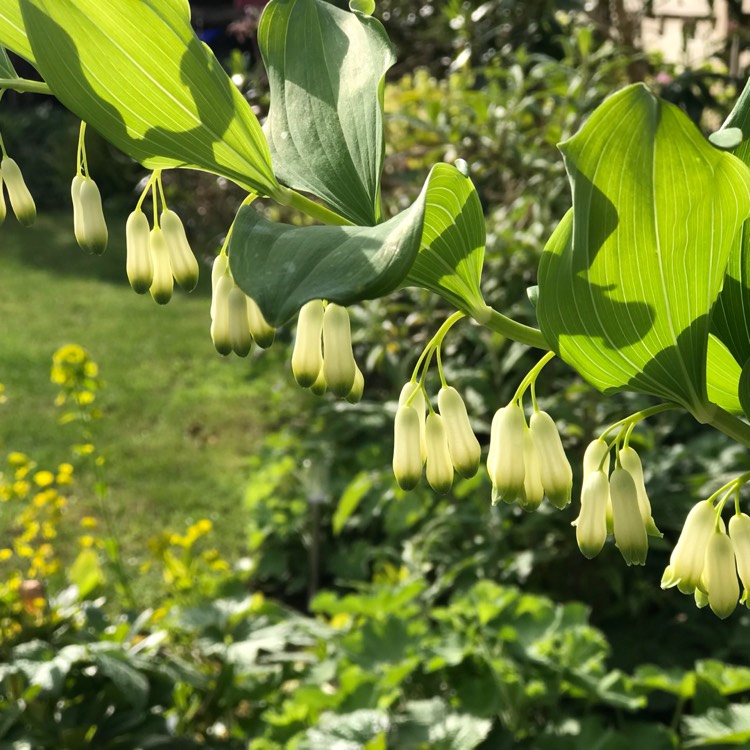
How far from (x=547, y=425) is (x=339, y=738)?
5.21ft

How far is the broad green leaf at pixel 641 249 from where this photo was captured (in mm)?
737

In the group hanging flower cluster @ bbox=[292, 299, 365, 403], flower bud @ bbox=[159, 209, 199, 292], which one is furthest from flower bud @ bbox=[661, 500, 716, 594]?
flower bud @ bbox=[159, 209, 199, 292]

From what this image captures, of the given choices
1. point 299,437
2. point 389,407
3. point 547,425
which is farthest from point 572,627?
point 299,437

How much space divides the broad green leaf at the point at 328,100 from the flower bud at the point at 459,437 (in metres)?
0.21

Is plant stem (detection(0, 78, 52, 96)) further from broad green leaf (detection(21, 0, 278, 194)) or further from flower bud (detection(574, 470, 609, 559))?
flower bud (detection(574, 470, 609, 559))

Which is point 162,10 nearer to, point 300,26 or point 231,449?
point 300,26

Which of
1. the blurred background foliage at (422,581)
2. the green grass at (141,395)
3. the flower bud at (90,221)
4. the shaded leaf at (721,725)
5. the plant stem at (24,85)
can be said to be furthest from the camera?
the green grass at (141,395)

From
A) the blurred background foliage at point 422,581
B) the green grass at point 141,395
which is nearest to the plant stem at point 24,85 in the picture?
the blurred background foliage at point 422,581

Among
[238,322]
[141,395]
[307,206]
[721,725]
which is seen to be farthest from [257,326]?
[141,395]

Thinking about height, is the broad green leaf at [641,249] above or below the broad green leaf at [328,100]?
below

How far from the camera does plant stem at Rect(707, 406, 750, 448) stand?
0.89m

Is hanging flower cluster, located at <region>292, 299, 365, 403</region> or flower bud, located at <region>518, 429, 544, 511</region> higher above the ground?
hanging flower cluster, located at <region>292, 299, 365, 403</region>

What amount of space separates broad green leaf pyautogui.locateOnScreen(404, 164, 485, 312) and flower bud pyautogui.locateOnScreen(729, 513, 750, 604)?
312 millimetres

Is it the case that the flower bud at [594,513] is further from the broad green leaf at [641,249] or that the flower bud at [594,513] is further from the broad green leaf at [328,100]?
the broad green leaf at [328,100]
